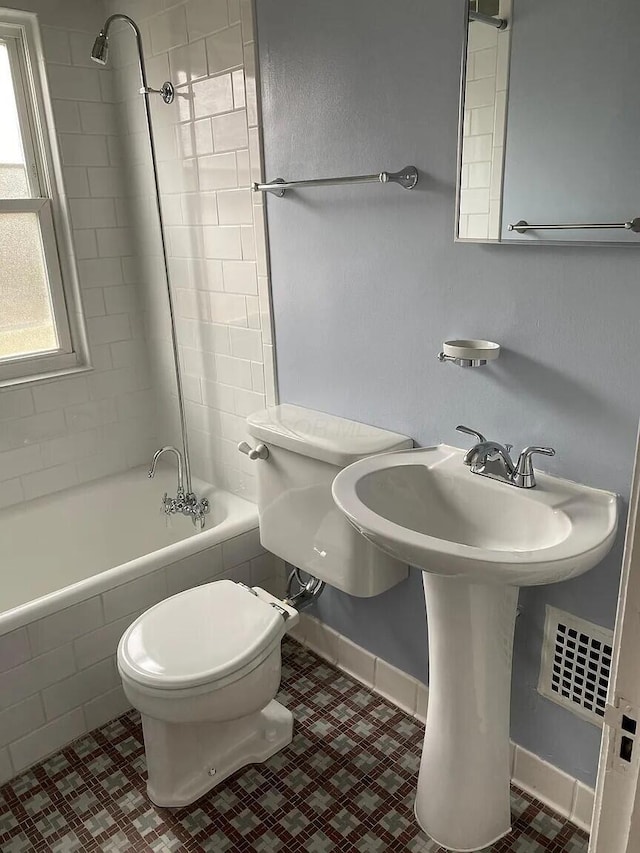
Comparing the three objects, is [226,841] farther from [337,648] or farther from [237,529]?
[237,529]

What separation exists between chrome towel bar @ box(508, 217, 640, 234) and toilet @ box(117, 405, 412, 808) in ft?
2.12

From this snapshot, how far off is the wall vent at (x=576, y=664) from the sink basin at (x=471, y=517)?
269 mm

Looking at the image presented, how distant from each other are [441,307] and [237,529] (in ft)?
3.57

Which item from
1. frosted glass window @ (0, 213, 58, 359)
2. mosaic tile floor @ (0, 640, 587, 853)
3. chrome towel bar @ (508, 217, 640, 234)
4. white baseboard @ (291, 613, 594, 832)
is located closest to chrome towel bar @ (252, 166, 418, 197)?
chrome towel bar @ (508, 217, 640, 234)

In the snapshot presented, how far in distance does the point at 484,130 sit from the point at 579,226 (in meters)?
0.32

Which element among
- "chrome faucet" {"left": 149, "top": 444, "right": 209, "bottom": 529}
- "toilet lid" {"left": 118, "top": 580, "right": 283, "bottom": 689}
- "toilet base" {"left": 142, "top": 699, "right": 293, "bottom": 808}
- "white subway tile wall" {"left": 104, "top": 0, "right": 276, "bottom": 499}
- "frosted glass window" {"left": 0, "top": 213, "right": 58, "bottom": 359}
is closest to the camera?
"toilet lid" {"left": 118, "top": 580, "right": 283, "bottom": 689}

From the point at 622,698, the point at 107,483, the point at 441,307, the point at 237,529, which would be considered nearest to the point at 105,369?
the point at 107,483

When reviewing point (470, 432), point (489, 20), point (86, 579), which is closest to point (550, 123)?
point (489, 20)

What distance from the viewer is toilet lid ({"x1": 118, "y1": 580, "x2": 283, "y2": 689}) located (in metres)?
1.64

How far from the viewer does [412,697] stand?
2.08 m

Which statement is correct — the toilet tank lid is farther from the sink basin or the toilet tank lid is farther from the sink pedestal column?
the sink pedestal column

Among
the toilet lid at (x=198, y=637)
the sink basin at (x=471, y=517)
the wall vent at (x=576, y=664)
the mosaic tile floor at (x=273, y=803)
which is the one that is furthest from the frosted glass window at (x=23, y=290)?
the wall vent at (x=576, y=664)

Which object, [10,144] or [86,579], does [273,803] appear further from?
[10,144]

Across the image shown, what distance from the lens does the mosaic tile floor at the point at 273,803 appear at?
169 centimetres
